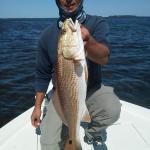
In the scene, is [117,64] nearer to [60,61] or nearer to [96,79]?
[96,79]

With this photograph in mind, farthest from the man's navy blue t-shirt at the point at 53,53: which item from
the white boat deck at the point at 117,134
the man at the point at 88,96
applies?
the white boat deck at the point at 117,134

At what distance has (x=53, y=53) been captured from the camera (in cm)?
429

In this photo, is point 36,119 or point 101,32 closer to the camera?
point 101,32

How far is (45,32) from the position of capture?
439cm

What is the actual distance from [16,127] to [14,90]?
7.03 meters

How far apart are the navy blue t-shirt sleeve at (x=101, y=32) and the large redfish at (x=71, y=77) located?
2.48 ft

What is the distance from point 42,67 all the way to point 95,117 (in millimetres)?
991

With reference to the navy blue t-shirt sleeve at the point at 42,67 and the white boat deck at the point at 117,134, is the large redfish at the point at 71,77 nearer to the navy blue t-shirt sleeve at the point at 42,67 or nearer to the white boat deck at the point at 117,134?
the navy blue t-shirt sleeve at the point at 42,67

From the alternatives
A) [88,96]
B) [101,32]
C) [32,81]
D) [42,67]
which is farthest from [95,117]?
[32,81]

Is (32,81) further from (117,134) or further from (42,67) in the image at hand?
(42,67)

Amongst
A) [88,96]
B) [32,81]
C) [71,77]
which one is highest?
[71,77]

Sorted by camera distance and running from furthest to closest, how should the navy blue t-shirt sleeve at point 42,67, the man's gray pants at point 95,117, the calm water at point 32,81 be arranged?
the calm water at point 32,81 → the navy blue t-shirt sleeve at point 42,67 → the man's gray pants at point 95,117

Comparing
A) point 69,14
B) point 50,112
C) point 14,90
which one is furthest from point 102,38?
point 14,90

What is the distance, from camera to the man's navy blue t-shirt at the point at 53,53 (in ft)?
13.3
